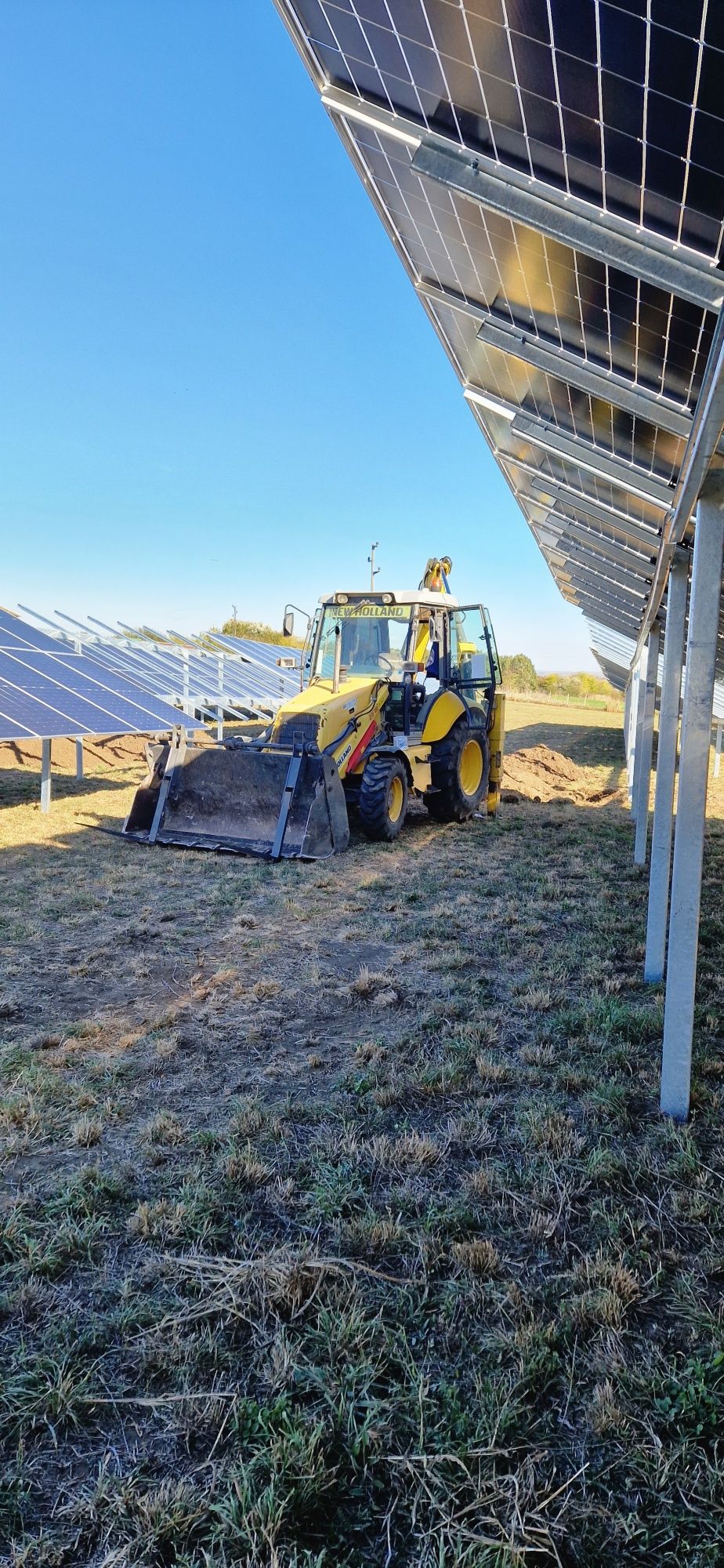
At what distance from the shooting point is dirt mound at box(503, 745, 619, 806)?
13295 mm

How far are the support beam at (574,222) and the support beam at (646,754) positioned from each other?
565 centimetres

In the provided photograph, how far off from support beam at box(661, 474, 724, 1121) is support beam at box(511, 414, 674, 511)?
123 cm

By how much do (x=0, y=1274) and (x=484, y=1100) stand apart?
74.1 inches

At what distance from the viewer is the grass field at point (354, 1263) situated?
172 cm

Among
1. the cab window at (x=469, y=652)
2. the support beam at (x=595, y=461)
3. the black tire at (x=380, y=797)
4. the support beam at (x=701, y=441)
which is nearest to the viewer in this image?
the support beam at (x=701, y=441)

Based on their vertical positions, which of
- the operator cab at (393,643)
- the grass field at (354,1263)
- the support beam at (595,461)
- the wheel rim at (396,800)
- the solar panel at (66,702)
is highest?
the support beam at (595,461)

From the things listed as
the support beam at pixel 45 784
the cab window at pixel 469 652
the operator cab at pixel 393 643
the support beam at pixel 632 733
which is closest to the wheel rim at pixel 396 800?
the operator cab at pixel 393 643

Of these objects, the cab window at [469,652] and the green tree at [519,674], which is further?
the green tree at [519,674]

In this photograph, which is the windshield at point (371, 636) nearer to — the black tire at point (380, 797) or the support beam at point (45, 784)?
the black tire at point (380, 797)

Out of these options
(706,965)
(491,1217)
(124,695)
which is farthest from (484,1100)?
(124,695)

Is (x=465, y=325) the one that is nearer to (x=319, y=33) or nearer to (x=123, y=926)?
(x=319, y=33)

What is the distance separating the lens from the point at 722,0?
1670mm

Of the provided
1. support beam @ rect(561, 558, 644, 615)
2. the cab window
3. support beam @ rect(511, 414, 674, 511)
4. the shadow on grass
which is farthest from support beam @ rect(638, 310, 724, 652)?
the shadow on grass

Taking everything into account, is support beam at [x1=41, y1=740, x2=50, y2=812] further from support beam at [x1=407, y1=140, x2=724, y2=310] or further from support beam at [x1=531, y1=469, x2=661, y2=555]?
support beam at [x1=407, y1=140, x2=724, y2=310]
